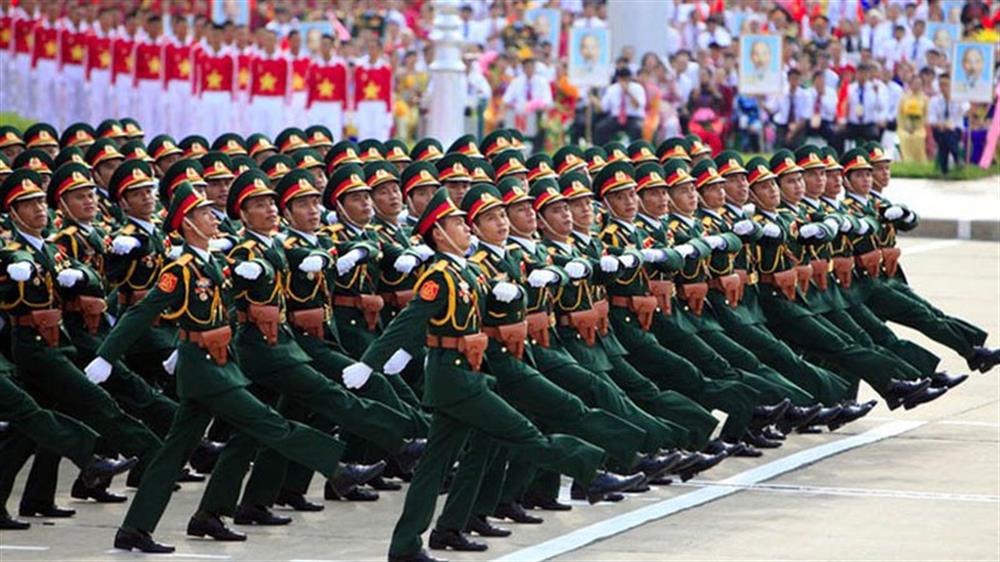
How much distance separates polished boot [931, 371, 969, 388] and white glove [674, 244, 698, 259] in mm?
2362

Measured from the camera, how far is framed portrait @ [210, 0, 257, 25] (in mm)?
36500

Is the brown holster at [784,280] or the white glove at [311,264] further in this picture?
the brown holster at [784,280]

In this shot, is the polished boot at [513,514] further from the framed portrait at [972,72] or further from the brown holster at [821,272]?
the framed portrait at [972,72]

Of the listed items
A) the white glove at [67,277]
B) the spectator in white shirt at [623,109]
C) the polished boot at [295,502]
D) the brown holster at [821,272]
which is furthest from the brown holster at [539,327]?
the spectator in white shirt at [623,109]

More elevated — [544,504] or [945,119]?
[945,119]

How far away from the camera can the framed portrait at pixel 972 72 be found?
101 feet

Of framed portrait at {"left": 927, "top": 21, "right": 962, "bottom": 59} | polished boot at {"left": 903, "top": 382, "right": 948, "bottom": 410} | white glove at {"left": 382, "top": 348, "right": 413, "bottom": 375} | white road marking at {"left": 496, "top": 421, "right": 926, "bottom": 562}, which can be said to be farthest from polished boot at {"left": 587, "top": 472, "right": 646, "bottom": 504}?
framed portrait at {"left": 927, "top": 21, "right": 962, "bottom": 59}

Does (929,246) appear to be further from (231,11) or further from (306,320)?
(306,320)

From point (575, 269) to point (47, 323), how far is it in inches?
106

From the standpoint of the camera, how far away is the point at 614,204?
15.0 m

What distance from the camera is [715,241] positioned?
1544cm

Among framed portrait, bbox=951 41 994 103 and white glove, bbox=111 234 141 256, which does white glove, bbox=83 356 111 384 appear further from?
framed portrait, bbox=951 41 994 103

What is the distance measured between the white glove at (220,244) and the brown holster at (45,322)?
923 millimetres

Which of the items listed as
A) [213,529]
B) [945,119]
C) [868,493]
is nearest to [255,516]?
[213,529]
